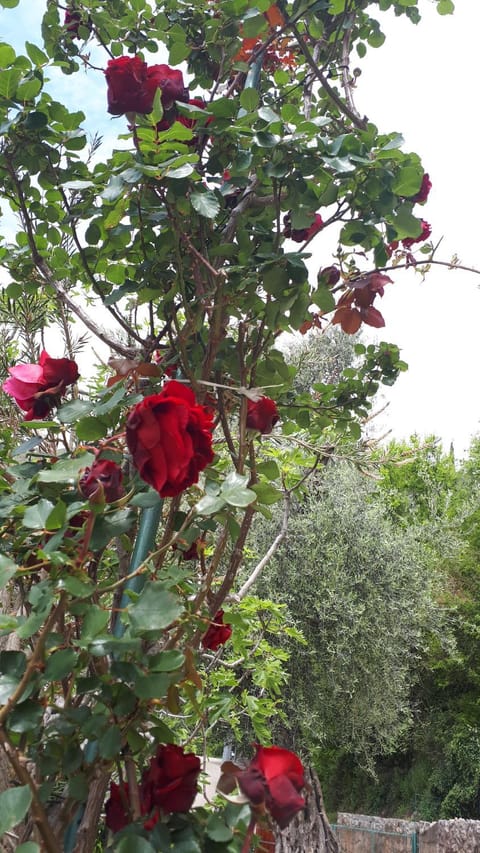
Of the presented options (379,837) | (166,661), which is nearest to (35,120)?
(166,661)

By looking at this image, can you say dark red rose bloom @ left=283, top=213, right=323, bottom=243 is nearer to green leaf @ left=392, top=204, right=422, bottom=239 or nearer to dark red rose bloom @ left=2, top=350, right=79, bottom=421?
green leaf @ left=392, top=204, right=422, bottom=239

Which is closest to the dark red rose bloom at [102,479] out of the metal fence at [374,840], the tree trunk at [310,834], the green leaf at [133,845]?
the green leaf at [133,845]

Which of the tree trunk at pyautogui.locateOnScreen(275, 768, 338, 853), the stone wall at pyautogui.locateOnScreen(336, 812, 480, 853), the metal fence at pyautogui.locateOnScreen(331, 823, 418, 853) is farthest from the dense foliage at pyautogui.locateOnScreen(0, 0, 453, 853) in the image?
the metal fence at pyautogui.locateOnScreen(331, 823, 418, 853)

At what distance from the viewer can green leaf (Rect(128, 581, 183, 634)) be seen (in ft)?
1.98

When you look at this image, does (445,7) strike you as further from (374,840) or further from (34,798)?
(374,840)

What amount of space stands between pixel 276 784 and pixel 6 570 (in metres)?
0.32

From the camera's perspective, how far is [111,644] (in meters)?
0.62

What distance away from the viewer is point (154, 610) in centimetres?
62

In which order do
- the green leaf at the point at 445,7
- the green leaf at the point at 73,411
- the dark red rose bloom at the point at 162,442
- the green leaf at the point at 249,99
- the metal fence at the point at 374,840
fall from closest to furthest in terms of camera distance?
the dark red rose bloom at the point at 162,442, the green leaf at the point at 73,411, the green leaf at the point at 249,99, the green leaf at the point at 445,7, the metal fence at the point at 374,840

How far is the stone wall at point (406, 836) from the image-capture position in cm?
786

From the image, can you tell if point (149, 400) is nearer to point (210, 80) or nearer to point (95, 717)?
point (95, 717)

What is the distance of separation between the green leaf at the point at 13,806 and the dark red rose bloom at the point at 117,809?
0.20 m

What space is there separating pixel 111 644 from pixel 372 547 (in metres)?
8.90

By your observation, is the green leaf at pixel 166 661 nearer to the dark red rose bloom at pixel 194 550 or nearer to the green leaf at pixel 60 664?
the green leaf at pixel 60 664
